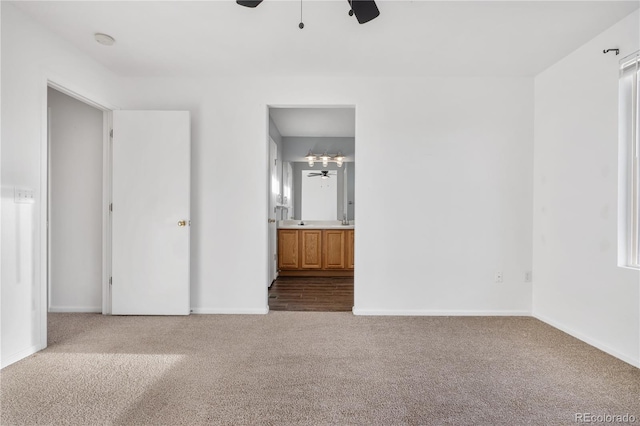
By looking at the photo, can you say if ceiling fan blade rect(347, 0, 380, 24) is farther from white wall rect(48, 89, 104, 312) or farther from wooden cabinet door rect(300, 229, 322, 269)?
wooden cabinet door rect(300, 229, 322, 269)

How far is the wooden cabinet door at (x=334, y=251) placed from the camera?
205 inches

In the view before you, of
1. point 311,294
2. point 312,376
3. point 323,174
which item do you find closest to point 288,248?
point 311,294

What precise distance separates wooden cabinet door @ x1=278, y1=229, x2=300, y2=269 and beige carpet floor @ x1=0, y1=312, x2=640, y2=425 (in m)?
2.31

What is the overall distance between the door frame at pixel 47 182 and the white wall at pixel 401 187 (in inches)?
16.4

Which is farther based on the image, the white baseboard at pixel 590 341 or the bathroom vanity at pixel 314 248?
the bathroom vanity at pixel 314 248

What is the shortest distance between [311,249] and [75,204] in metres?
3.15

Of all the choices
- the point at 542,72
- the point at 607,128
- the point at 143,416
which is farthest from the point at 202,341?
the point at 542,72

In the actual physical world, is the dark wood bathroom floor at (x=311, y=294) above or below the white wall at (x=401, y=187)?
below

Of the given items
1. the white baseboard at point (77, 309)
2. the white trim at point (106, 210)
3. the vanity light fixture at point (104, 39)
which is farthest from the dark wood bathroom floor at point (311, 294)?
the vanity light fixture at point (104, 39)

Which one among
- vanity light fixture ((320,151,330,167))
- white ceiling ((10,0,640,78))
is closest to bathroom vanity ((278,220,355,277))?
vanity light fixture ((320,151,330,167))

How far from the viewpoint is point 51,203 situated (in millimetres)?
3287

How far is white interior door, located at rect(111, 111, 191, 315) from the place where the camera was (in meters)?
3.10

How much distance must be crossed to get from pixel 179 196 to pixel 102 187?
87 cm

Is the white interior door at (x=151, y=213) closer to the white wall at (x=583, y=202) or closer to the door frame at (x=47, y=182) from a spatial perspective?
the door frame at (x=47, y=182)
